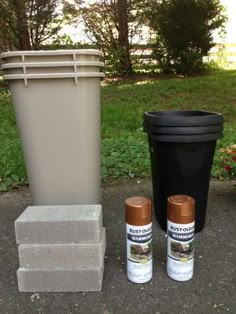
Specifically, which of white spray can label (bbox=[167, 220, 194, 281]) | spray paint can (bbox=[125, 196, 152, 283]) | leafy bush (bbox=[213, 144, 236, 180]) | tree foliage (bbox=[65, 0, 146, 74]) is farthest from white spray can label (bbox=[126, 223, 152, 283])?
tree foliage (bbox=[65, 0, 146, 74])

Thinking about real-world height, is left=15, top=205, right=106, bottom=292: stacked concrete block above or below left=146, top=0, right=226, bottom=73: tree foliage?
below

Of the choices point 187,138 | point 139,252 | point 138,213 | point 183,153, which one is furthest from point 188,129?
point 139,252

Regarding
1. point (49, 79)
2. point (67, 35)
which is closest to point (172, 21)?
point (67, 35)

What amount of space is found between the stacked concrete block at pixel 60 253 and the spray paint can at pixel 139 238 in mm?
172

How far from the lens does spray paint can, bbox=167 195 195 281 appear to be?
192 centimetres

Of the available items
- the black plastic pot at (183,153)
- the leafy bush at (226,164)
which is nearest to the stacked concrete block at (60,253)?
the black plastic pot at (183,153)

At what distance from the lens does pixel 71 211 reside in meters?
2.05

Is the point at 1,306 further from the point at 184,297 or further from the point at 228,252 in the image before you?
the point at 228,252

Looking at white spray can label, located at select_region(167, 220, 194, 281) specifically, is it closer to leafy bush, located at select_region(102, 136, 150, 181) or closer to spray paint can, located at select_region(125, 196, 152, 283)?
spray paint can, located at select_region(125, 196, 152, 283)

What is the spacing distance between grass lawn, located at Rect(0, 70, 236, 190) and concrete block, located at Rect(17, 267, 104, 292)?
1.63m

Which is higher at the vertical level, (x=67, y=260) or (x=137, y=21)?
(x=137, y=21)

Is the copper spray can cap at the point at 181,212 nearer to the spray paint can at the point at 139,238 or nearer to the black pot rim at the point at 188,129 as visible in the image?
the spray paint can at the point at 139,238

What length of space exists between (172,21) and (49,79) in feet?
28.7

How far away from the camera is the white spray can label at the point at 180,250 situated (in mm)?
1928
